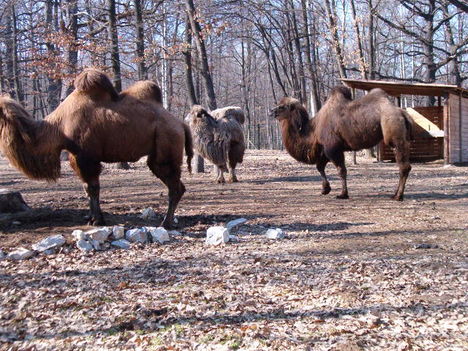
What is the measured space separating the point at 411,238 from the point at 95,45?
13419 millimetres

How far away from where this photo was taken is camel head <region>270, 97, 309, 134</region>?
32.7 feet

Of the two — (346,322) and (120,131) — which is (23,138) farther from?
(346,322)

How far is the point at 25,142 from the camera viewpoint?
591 cm

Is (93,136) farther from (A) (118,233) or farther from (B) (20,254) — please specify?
(B) (20,254)

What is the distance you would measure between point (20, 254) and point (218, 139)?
286 inches

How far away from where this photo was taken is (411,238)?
561 cm

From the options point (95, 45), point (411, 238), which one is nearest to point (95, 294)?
point (411, 238)

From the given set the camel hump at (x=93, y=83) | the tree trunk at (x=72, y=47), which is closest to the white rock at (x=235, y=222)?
the camel hump at (x=93, y=83)

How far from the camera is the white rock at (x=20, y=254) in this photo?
476 centimetres

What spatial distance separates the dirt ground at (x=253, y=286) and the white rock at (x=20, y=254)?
0.12 m

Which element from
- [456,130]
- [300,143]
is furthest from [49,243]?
[456,130]

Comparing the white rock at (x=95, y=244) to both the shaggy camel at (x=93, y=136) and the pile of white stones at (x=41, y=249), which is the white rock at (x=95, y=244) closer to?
the pile of white stones at (x=41, y=249)

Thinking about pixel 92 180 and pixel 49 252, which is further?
pixel 92 180

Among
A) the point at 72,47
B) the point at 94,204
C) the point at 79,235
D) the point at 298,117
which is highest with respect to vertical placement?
the point at 72,47
